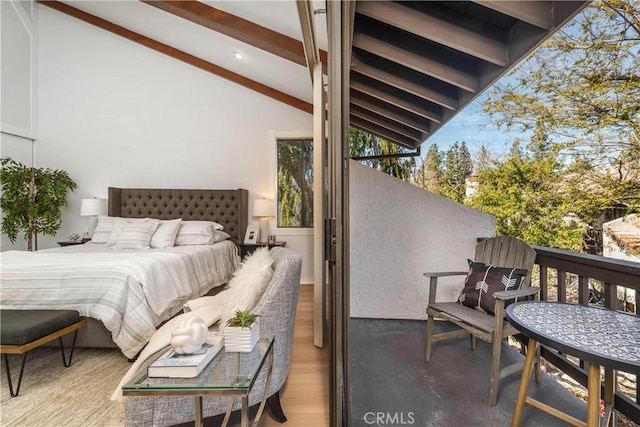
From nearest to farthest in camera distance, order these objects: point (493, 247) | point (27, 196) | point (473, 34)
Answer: point (473, 34)
point (493, 247)
point (27, 196)

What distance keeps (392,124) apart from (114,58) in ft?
14.3

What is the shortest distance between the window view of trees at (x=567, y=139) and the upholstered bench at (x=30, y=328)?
225 centimetres

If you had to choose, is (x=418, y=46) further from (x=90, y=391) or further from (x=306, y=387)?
(x=90, y=391)

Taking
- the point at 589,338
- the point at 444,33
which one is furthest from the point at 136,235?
the point at 589,338

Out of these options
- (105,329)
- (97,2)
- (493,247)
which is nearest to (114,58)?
(97,2)

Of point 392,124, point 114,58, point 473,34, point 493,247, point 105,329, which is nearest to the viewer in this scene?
point 473,34

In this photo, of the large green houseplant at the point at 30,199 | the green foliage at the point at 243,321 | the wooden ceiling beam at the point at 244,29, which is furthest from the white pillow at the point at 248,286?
the large green houseplant at the point at 30,199

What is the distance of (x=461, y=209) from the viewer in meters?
2.36

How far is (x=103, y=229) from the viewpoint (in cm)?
369

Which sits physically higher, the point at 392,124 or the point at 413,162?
the point at 392,124

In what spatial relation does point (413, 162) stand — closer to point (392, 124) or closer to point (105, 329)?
point (392, 124)

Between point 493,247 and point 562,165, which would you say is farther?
point 493,247

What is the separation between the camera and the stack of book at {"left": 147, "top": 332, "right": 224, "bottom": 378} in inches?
41.5

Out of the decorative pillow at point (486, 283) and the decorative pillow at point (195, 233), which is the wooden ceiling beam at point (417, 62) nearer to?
the decorative pillow at point (486, 283)
